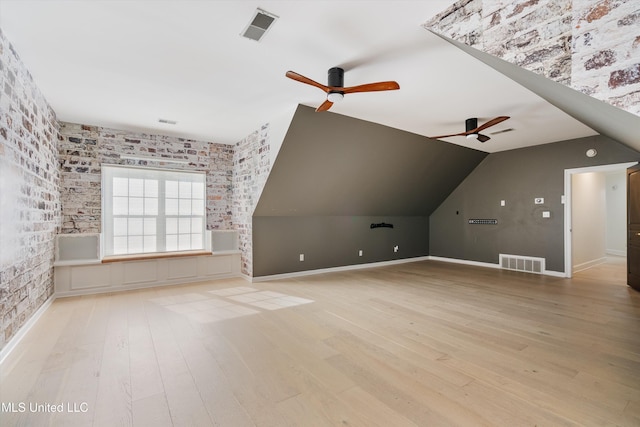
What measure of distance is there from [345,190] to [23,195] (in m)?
4.78

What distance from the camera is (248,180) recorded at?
577cm

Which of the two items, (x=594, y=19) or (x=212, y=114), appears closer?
(x=594, y=19)

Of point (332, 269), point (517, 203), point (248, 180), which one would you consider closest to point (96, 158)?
point (248, 180)

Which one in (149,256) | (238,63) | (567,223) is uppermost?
(238,63)

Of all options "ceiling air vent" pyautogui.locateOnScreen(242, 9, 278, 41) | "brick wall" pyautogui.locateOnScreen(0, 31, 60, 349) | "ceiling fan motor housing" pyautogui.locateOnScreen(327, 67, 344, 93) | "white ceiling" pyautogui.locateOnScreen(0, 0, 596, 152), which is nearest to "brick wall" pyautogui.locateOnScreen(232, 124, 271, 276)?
Answer: "white ceiling" pyautogui.locateOnScreen(0, 0, 596, 152)

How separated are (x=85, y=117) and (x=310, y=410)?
538cm

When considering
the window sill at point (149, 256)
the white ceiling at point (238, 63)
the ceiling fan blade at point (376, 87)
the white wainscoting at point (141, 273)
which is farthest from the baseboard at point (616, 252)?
the window sill at point (149, 256)

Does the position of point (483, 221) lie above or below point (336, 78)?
below

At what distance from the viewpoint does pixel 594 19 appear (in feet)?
5.07

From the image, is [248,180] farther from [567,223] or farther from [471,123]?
[567,223]

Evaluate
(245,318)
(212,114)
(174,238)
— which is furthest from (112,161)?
(245,318)

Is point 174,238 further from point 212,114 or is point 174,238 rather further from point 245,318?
point 245,318

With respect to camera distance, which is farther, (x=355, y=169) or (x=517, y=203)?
(x=517, y=203)

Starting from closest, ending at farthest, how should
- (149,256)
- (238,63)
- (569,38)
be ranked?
(569,38)
(238,63)
(149,256)
